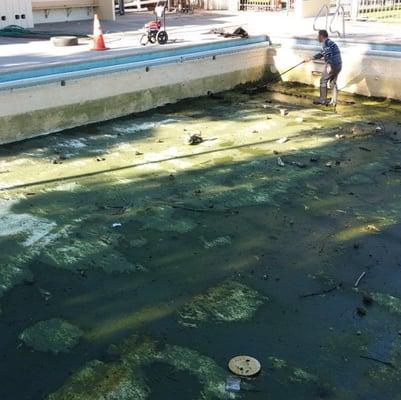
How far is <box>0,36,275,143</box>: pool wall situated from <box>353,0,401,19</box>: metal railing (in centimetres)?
460

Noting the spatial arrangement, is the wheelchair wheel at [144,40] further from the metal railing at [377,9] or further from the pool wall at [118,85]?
the metal railing at [377,9]

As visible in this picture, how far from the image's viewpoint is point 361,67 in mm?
10133

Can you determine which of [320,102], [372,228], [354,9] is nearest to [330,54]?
[320,102]

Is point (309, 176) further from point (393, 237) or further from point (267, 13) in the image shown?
point (267, 13)

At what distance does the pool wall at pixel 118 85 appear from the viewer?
25.4 feet

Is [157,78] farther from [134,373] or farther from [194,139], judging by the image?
[134,373]

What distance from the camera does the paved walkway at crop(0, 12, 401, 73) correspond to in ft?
30.9

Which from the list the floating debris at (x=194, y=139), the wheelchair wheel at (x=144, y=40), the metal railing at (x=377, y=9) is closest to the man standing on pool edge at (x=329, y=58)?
the floating debris at (x=194, y=139)

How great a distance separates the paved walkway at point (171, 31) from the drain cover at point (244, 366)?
5.72 metres

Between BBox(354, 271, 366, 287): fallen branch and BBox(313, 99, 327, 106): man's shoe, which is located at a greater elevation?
BBox(313, 99, 327, 106): man's shoe

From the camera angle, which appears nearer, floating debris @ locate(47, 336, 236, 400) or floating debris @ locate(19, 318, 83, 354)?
floating debris @ locate(47, 336, 236, 400)

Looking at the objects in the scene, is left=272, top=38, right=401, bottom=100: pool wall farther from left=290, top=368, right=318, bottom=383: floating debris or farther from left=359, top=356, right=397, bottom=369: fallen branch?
left=290, top=368, right=318, bottom=383: floating debris

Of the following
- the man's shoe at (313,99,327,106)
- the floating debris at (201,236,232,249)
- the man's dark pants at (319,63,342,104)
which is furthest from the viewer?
the man's shoe at (313,99,327,106)

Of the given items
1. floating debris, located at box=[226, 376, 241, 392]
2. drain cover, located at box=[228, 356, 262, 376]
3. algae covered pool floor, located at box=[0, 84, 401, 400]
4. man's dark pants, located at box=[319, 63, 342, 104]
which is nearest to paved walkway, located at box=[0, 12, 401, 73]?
man's dark pants, located at box=[319, 63, 342, 104]
